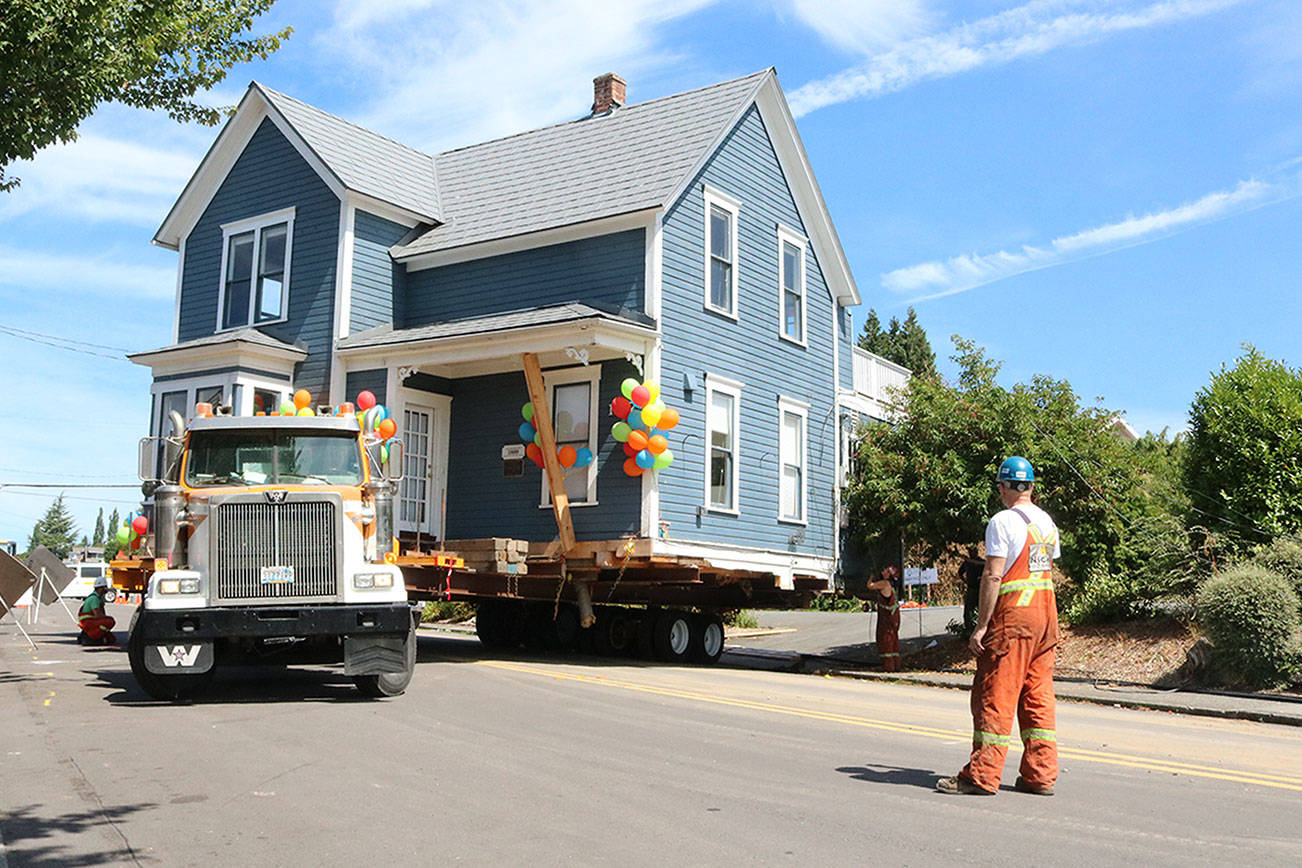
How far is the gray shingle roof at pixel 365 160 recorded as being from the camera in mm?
20688

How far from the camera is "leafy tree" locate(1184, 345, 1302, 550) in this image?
51.7 ft

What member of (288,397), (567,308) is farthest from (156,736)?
(288,397)

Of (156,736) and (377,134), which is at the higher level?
(377,134)

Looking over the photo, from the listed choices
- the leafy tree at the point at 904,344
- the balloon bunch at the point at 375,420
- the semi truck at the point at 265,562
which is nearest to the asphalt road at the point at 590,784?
the semi truck at the point at 265,562

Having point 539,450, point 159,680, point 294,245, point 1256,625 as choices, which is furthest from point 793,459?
point 159,680

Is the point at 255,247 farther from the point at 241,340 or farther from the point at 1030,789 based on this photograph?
the point at 1030,789

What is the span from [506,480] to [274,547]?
803 centimetres

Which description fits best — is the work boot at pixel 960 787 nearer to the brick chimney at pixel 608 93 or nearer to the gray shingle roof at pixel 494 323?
the gray shingle roof at pixel 494 323

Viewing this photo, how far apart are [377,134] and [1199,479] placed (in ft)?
52.1

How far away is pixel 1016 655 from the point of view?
22.7ft

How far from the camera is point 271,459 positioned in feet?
39.4

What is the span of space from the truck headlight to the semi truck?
0.04 feet

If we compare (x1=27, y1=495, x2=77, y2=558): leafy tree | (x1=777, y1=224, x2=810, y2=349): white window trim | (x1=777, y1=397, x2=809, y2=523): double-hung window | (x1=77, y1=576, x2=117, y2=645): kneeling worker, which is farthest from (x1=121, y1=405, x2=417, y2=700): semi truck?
(x1=27, y1=495, x2=77, y2=558): leafy tree

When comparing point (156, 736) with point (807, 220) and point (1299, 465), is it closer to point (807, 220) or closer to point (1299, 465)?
point (1299, 465)
